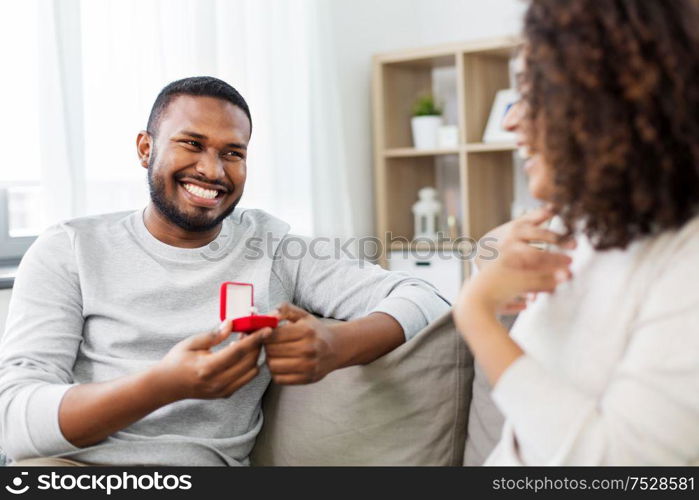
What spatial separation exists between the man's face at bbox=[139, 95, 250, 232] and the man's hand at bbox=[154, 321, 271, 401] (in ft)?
1.59

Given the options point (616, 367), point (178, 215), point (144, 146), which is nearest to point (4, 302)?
point (144, 146)

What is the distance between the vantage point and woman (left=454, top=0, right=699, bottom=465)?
803 mm

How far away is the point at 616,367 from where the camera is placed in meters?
0.87

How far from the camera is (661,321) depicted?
819 millimetres

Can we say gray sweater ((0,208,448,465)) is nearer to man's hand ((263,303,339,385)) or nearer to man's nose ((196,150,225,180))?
man's nose ((196,150,225,180))

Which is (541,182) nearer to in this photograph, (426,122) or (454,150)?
(454,150)

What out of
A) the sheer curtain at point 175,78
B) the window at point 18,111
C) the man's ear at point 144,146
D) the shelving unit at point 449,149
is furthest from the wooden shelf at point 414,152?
the man's ear at point 144,146

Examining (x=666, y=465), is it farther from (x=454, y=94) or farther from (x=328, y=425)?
(x=454, y=94)

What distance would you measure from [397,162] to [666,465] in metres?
3.01

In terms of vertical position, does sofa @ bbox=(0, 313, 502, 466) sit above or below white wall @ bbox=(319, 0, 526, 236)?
below

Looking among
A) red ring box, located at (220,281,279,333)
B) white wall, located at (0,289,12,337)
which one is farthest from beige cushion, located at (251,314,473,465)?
white wall, located at (0,289,12,337)

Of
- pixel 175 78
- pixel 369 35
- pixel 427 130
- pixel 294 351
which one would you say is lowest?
pixel 294 351

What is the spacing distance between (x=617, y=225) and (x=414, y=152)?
2.78 m
